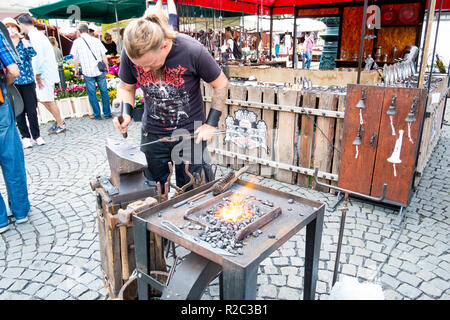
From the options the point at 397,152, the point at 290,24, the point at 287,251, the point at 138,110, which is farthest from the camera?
the point at 290,24

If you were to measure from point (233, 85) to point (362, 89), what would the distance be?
1793mm

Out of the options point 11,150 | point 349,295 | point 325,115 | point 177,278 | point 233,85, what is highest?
point 233,85

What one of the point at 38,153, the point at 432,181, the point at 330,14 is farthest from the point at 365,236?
the point at 330,14

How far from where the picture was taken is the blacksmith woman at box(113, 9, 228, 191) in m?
2.37

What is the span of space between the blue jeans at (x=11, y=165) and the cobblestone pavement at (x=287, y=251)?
0.65ft

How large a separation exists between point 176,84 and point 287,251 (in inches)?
70.7

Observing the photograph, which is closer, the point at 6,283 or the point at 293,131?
the point at 6,283

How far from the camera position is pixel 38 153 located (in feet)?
18.9

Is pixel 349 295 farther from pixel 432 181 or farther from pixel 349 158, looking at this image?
pixel 432 181

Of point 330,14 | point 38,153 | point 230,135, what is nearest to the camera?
point 230,135

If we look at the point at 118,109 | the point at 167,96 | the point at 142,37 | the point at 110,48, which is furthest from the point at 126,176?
the point at 110,48

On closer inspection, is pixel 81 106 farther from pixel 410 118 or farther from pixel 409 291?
pixel 409 291

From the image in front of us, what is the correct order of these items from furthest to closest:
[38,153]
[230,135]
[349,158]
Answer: [38,153] < [230,135] < [349,158]

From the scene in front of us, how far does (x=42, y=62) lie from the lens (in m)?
6.29
